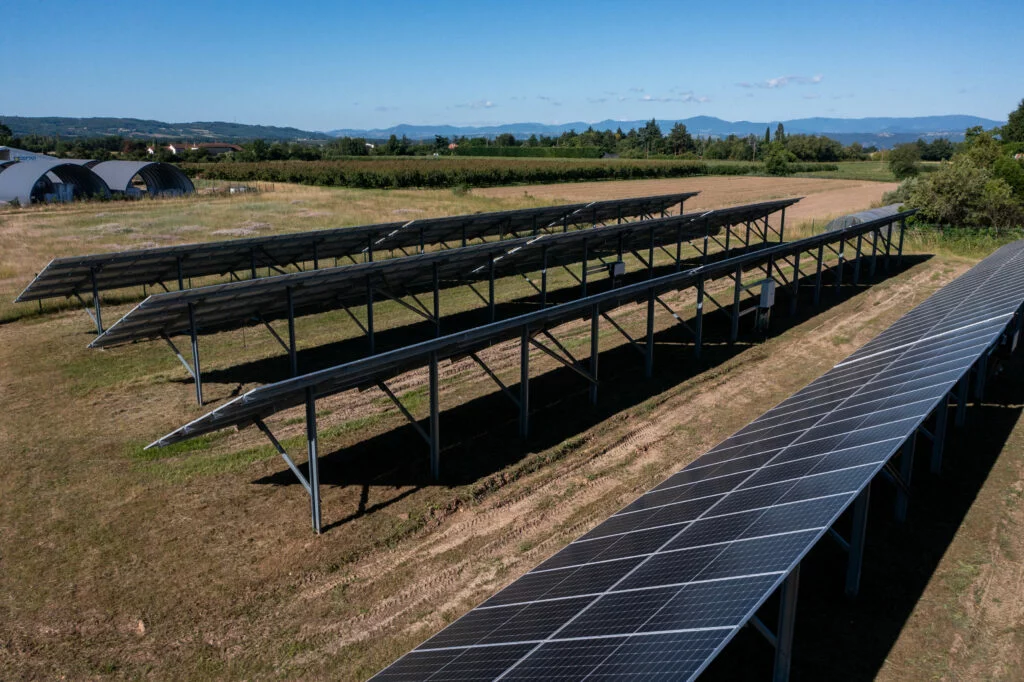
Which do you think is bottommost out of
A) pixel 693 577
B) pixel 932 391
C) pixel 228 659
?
pixel 228 659

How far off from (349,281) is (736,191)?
206 ft

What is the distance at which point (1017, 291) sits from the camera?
1842cm

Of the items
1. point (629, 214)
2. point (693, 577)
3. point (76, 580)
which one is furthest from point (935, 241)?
point (76, 580)

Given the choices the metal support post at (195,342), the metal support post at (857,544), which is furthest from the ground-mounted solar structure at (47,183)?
the metal support post at (857,544)

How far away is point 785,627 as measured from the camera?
8211 millimetres

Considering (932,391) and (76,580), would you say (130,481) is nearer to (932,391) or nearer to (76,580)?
Answer: (76,580)

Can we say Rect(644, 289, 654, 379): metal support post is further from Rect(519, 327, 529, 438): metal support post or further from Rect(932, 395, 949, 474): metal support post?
Rect(932, 395, 949, 474): metal support post

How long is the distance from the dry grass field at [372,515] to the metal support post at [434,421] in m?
0.29

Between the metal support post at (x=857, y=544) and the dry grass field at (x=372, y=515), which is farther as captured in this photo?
the metal support post at (x=857, y=544)

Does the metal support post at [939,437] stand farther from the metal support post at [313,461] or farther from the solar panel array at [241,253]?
the solar panel array at [241,253]

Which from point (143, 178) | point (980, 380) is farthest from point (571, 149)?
point (980, 380)

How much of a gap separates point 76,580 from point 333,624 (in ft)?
13.8

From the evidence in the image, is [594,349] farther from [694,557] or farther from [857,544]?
[694,557]

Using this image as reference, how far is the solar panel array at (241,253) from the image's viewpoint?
21125mm
